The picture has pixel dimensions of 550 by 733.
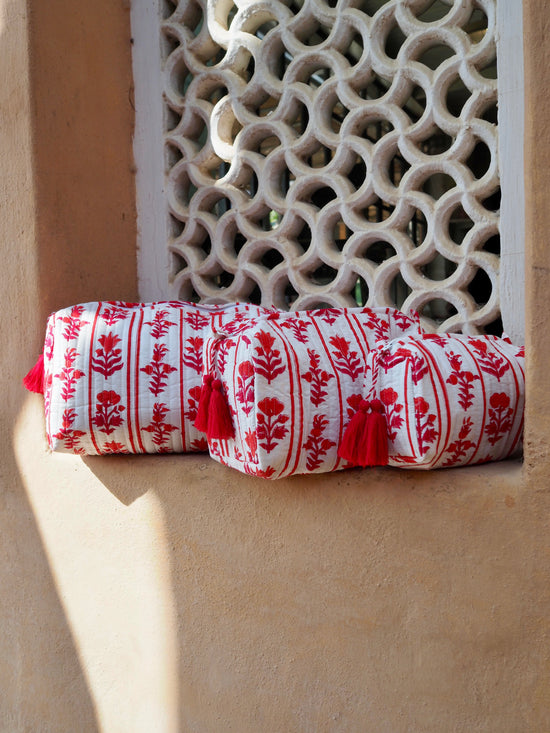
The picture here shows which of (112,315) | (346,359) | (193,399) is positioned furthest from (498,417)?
(112,315)

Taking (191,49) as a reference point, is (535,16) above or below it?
below

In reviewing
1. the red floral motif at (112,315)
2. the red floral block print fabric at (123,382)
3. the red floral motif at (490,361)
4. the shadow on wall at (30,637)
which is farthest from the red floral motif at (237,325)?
the shadow on wall at (30,637)

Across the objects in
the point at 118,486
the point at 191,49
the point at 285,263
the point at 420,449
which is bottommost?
the point at 118,486

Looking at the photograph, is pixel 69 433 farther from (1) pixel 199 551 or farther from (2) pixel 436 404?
(2) pixel 436 404

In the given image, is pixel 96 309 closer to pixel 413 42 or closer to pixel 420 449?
pixel 420 449

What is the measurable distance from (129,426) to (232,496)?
0.96ft

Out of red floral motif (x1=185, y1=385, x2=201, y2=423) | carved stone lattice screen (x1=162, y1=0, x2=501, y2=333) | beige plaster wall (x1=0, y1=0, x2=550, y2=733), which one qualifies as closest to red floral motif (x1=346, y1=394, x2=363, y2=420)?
beige plaster wall (x1=0, y1=0, x2=550, y2=733)

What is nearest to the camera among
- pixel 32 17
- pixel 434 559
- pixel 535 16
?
pixel 535 16

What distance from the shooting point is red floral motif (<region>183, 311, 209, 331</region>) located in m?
1.67

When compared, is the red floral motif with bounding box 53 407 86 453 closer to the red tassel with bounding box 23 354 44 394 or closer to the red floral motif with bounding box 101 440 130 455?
the red floral motif with bounding box 101 440 130 455

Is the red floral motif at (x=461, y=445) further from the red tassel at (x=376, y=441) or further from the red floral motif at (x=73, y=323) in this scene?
the red floral motif at (x=73, y=323)

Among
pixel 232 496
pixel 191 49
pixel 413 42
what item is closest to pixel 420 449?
pixel 232 496

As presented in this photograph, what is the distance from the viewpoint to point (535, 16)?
1.23 m

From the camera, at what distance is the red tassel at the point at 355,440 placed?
1332 mm
